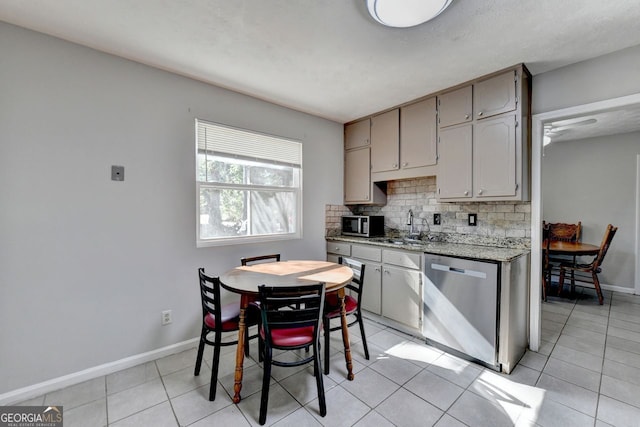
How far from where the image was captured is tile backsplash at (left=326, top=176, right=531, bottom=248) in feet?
8.39

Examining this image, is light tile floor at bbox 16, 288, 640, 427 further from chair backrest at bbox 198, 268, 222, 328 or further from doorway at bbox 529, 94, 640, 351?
chair backrest at bbox 198, 268, 222, 328

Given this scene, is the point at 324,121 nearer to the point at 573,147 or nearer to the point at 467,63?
the point at 467,63

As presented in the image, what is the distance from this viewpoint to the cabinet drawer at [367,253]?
9.61 ft

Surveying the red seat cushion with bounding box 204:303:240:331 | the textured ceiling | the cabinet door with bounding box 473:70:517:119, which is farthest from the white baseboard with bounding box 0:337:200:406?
the cabinet door with bounding box 473:70:517:119

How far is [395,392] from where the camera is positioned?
72.9 inches

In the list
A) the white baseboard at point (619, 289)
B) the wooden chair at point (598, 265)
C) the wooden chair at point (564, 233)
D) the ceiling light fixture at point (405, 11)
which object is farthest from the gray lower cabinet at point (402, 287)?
the white baseboard at point (619, 289)

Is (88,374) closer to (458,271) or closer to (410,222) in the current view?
(458,271)

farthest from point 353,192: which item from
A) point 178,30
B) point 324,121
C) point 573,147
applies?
point 573,147

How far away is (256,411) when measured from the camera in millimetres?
1681

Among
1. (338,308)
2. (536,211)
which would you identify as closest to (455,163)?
(536,211)

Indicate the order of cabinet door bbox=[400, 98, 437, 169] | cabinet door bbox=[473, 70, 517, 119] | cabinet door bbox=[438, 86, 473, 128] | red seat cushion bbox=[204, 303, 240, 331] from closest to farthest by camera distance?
red seat cushion bbox=[204, 303, 240, 331]
cabinet door bbox=[473, 70, 517, 119]
cabinet door bbox=[438, 86, 473, 128]
cabinet door bbox=[400, 98, 437, 169]

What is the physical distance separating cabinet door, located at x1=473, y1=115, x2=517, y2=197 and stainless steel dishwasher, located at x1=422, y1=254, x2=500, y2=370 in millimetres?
730

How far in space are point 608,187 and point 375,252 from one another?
13.5ft

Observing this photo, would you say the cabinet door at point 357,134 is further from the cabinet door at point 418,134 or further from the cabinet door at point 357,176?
the cabinet door at point 418,134
